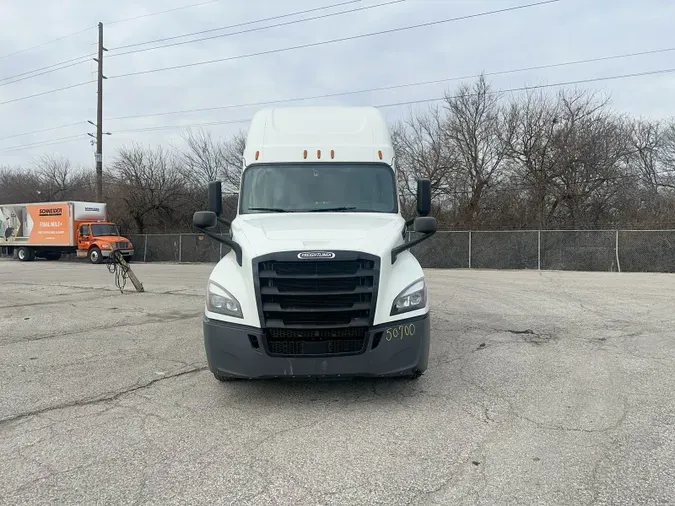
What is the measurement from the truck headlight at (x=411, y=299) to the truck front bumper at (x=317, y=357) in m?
0.11

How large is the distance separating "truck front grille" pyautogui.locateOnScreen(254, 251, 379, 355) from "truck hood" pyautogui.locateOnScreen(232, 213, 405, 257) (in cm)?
17

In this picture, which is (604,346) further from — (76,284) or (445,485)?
(76,284)

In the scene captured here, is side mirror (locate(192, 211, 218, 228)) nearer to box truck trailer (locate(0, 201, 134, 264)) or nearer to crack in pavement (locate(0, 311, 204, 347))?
crack in pavement (locate(0, 311, 204, 347))

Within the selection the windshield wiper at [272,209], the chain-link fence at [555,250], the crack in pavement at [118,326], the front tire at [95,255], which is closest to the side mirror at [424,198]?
the windshield wiper at [272,209]

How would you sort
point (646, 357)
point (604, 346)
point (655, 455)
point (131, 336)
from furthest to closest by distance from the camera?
point (131, 336) < point (604, 346) < point (646, 357) < point (655, 455)

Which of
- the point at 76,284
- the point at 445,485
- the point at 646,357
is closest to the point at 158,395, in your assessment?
the point at 445,485

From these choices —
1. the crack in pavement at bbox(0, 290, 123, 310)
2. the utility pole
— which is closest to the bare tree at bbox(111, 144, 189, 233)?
the utility pole

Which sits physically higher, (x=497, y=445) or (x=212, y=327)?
(x=212, y=327)

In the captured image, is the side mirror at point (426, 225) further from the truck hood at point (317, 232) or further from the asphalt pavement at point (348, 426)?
the asphalt pavement at point (348, 426)

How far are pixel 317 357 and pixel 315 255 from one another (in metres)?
0.92

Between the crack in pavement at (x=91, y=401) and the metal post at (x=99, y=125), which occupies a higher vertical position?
the metal post at (x=99, y=125)

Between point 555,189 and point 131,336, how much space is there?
80.9 ft

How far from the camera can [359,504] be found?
3.04 meters

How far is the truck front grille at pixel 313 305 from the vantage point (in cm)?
455
